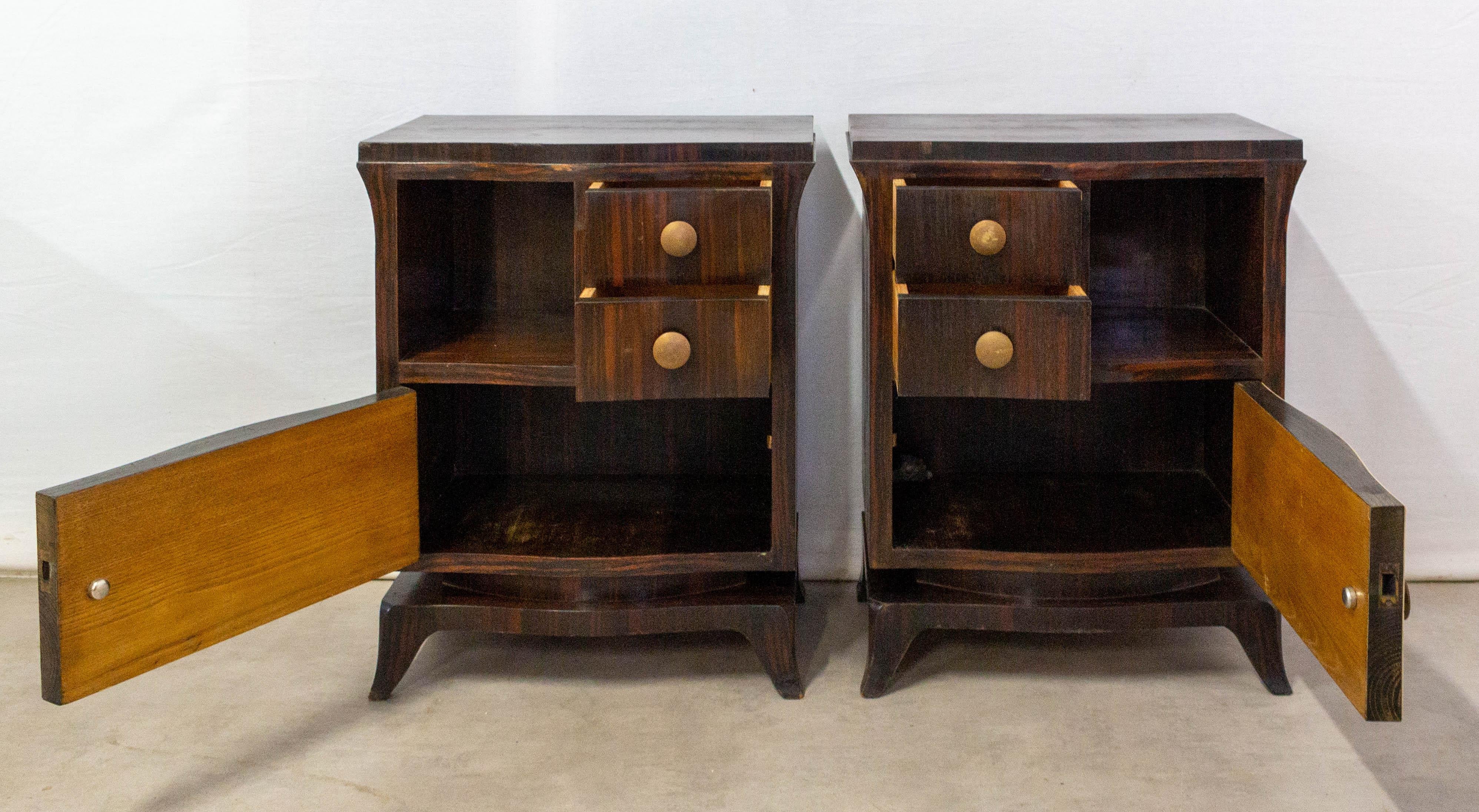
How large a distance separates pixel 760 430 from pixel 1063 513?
0.48 m

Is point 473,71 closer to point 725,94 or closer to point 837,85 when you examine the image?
point 725,94

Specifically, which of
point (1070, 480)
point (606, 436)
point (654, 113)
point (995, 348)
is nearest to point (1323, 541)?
point (995, 348)

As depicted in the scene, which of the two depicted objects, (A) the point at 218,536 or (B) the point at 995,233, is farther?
(B) the point at 995,233

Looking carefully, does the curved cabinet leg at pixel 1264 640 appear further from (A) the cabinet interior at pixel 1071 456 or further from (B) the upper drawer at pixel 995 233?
(B) the upper drawer at pixel 995 233

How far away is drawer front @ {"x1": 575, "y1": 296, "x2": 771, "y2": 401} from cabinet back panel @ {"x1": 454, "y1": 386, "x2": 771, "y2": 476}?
481 mm

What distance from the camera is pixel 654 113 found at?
188 cm

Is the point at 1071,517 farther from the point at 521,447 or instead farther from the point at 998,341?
the point at 521,447

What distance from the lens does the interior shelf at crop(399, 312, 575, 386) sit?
4.76ft

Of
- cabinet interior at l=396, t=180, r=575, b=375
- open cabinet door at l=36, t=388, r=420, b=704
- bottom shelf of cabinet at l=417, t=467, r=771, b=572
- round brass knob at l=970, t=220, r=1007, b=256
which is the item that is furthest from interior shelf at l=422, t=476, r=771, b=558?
round brass knob at l=970, t=220, r=1007, b=256

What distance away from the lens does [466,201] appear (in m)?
1.78

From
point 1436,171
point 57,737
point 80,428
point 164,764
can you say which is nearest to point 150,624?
point 164,764

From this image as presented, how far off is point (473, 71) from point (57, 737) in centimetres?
110

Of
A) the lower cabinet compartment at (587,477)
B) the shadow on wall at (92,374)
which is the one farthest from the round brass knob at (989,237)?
the shadow on wall at (92,374)

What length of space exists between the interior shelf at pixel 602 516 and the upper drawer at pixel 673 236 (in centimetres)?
37
